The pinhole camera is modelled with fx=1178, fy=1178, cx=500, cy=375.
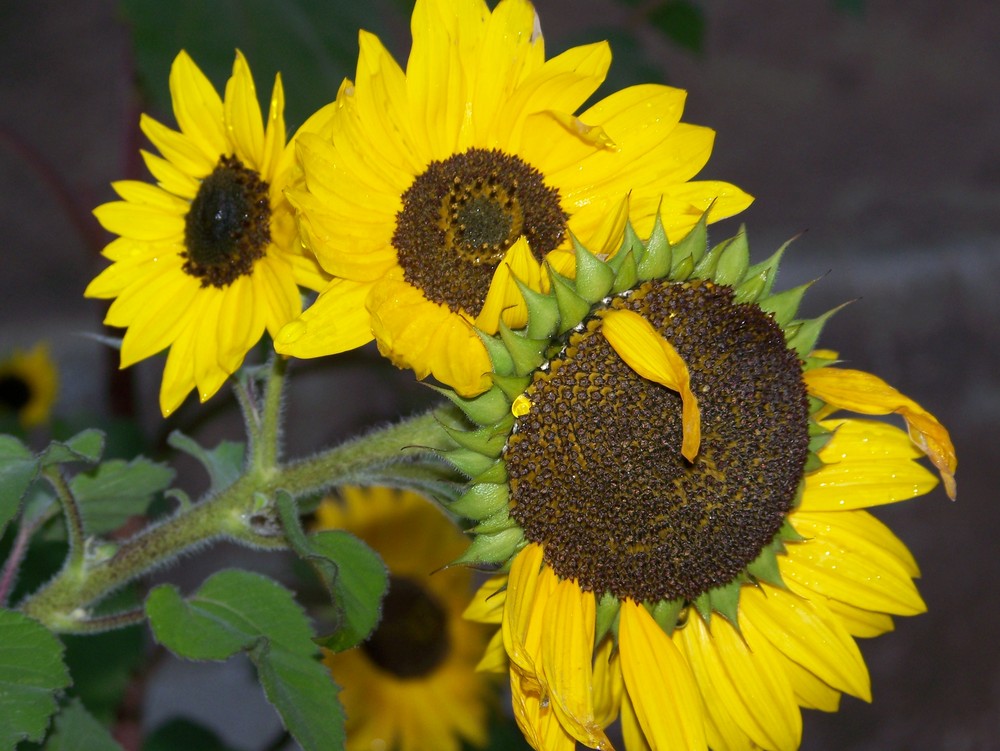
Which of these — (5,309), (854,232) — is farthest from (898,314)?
(5,309)

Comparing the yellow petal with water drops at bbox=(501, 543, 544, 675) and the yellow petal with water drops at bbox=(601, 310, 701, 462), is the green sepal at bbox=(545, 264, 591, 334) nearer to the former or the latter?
the yellow petal with water drops at bbox=(601, 310, 701, 462)

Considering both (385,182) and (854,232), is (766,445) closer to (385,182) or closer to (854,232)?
(385,182)

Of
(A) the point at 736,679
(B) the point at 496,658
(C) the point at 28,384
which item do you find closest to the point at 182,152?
(B) the point at 496,658

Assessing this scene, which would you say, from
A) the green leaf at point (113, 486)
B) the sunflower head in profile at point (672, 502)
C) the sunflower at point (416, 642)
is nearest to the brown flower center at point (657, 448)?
the sunflower head in profile at point (672, 502)

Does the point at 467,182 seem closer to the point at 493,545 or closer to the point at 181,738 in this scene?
the point at 493,545

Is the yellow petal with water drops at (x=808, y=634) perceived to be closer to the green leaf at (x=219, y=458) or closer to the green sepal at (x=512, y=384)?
the green sepal at (x=512, y=384)

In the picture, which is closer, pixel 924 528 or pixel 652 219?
pixel 652 219
